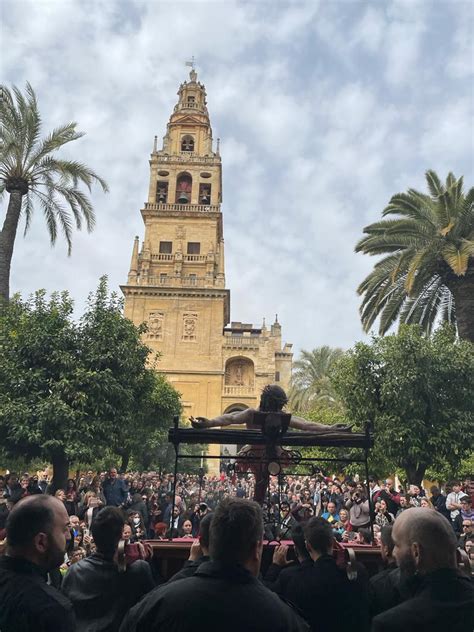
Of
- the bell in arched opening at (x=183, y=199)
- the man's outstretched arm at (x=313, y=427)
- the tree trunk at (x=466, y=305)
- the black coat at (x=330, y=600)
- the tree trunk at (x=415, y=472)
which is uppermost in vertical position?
the bell in arched opening at (x=183, y=199)

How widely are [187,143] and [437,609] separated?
53851 mm

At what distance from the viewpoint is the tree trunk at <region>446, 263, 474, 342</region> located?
57.6ft

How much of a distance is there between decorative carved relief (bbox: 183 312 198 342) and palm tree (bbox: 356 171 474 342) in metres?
25.1

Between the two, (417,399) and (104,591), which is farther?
(417,399)

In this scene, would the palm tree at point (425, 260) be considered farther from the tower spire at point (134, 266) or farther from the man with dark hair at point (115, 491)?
the tower spire at point (134, 266)

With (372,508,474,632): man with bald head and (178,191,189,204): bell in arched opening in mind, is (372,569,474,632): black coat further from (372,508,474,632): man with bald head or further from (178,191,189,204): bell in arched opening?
(178,191,189,204): bell in arched opening

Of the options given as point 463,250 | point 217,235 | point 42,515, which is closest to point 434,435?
point 463,250

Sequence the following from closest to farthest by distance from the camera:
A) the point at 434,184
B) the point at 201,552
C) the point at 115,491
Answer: the point at 201,552 → the point at 115,491 → the point at 434,184

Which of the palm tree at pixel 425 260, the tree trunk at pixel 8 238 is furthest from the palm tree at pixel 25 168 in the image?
the palm tree at pixel 425 260

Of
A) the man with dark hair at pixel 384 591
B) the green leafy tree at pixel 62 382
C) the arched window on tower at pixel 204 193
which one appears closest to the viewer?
the man with dark hair at pixel 384 591

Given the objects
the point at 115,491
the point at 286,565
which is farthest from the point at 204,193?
the point at 286,565

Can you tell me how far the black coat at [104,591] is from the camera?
10.4 ft

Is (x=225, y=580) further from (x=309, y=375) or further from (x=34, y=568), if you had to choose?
(x=309, y=375)

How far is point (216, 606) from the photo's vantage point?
1.91 m
